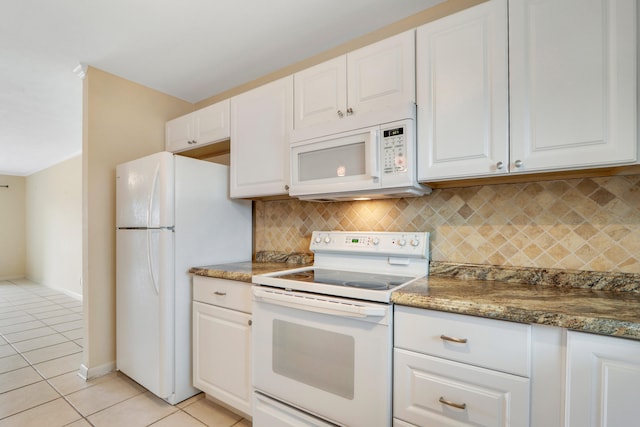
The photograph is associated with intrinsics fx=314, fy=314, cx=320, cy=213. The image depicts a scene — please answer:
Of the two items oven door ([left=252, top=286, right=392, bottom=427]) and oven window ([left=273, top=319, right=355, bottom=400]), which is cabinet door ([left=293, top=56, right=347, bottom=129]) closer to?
oven door ([left=252, top=286, right=392, bottom=427])

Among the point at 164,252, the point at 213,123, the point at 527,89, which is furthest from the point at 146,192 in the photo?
the point at 527,89

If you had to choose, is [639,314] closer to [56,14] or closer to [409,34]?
[409,34]

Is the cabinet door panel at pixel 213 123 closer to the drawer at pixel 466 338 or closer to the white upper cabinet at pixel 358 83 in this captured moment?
the white upper cabinet at pixel 358 83

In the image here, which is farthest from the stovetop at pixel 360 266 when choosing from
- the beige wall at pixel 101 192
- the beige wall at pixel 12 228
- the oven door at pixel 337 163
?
the beige wall at pixel 12 228

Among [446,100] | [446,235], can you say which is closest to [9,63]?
[446,100]

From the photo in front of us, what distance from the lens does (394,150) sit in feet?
5.05

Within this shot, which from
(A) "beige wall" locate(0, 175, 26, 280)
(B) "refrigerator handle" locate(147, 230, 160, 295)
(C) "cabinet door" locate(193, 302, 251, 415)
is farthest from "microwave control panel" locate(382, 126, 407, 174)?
(A) "beige wall" locate(0, 175, 26, 280)

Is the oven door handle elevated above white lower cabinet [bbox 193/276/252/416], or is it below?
above

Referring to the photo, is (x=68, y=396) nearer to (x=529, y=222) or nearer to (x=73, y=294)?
(x=529, y=222)

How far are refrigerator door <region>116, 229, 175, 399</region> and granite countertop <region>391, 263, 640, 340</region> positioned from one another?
1.49 m

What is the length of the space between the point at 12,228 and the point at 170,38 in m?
7.25

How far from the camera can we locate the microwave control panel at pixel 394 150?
1515 mm

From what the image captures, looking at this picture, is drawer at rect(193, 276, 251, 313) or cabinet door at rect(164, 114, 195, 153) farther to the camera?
cabinet door at rect(164, 114, 195, 153)

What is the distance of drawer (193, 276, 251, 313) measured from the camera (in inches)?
70.7
